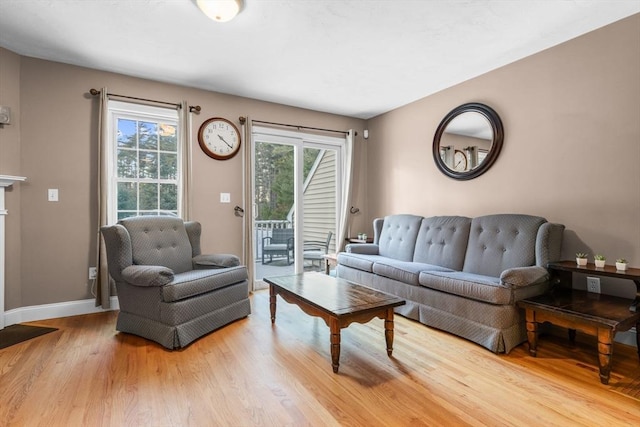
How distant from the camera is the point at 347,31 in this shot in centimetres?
256

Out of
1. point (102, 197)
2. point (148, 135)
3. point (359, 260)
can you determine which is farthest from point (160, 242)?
point (359, 260)

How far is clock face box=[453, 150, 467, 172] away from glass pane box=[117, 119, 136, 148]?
3565mm

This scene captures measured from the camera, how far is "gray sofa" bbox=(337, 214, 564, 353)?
7.71ft

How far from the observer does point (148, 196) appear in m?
3.59

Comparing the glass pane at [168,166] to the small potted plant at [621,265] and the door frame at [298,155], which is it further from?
the small potted plant at [621,265]

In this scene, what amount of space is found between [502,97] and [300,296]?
2.75m

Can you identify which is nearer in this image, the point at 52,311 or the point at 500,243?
the point at 500,243

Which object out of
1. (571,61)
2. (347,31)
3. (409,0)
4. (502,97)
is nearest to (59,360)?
(347,31)

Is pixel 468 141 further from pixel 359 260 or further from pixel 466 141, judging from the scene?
pixel 359 260

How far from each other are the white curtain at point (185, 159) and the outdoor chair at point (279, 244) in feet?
3.84

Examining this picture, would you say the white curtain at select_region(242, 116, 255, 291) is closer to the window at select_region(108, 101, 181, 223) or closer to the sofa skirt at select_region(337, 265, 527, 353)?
the window at select_region(108, 101, 181, 223)

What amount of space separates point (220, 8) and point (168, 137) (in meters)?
1.92

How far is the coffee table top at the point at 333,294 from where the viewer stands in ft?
6.99

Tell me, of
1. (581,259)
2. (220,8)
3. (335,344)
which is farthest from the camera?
(581,259)
